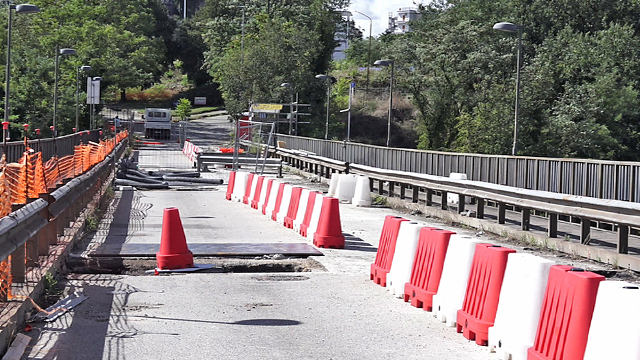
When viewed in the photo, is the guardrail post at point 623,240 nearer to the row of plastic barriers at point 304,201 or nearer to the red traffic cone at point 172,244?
the row of plastic barriers at point 304,201

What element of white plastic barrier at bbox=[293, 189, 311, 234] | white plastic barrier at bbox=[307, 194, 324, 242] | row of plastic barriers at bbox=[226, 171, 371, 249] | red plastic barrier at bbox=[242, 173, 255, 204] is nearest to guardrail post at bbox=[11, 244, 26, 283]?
row of plastic barriers at bbox=[226, 171, 371, 249]

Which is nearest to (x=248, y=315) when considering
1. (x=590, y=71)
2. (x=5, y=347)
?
(x=5, y=347)

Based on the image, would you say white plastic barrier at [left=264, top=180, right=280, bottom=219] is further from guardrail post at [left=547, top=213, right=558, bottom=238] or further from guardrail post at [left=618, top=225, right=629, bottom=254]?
guardrail post at [left=618, top=225, right=629, bottom=254]

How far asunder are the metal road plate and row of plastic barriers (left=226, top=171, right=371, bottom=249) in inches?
21.3

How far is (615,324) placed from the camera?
5.19m

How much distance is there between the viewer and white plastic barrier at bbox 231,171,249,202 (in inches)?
914

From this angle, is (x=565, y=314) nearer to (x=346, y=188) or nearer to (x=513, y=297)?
(x=513, y=297)

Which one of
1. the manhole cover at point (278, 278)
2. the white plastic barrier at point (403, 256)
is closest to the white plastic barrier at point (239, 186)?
the manhole cover at point (278, 278)

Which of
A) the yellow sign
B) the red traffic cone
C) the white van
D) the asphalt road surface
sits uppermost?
the yellow sign

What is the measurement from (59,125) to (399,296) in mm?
56992

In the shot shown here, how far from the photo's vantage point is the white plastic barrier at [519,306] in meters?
6.30

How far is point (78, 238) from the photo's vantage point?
13.2m

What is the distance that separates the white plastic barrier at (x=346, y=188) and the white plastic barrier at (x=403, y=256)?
14044 mm

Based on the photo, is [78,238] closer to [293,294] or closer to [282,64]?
[293,294]
